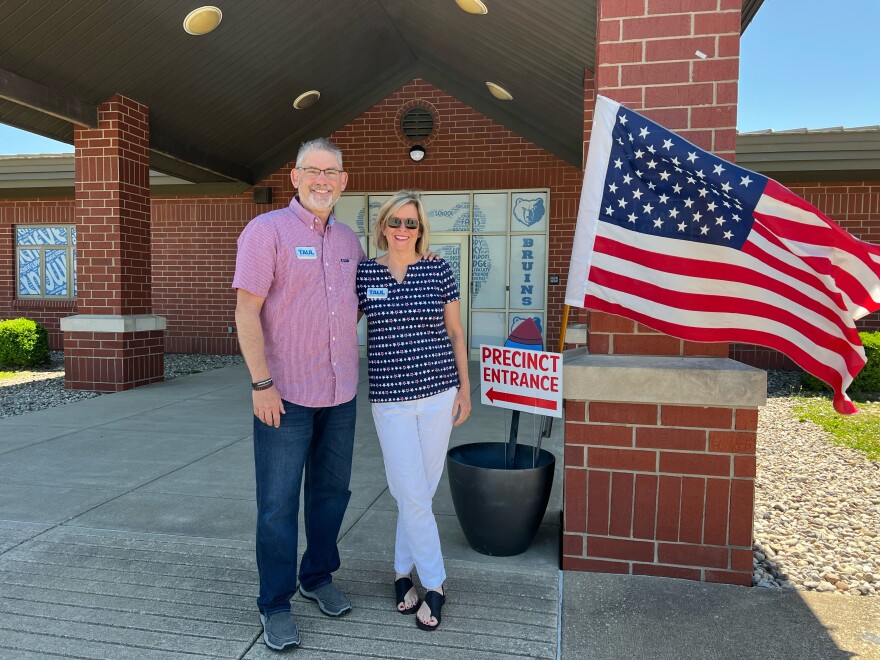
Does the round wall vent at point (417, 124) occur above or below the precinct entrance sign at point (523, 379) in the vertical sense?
above

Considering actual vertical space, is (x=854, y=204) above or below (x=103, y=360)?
above

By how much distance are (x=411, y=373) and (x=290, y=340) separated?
1.70ft

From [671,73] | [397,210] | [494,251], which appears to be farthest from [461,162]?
[397,210]

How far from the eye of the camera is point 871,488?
496 centimetres

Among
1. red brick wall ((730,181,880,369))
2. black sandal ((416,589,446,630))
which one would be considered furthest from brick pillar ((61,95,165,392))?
red brick wall ((730,181,880,369))

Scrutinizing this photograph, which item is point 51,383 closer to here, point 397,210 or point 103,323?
point 103,323

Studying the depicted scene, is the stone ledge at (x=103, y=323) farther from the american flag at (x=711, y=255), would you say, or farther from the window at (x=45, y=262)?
the american flag at (x=711, y=255)

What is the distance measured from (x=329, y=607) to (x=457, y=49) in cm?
814

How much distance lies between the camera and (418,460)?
280 centimetres

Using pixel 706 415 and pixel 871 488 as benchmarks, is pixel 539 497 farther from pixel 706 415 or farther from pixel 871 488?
Result: pixel 871 488

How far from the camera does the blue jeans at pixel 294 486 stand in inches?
Result: 104

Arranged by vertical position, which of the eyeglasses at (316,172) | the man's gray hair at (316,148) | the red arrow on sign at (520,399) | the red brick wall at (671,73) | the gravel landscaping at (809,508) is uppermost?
the red brick wall at (671,73)

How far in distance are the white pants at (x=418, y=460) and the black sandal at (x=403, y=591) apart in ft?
0.48

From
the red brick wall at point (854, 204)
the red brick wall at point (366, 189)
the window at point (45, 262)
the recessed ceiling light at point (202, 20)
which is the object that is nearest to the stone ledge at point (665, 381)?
the recessed ceiling light at point (202, 20)
